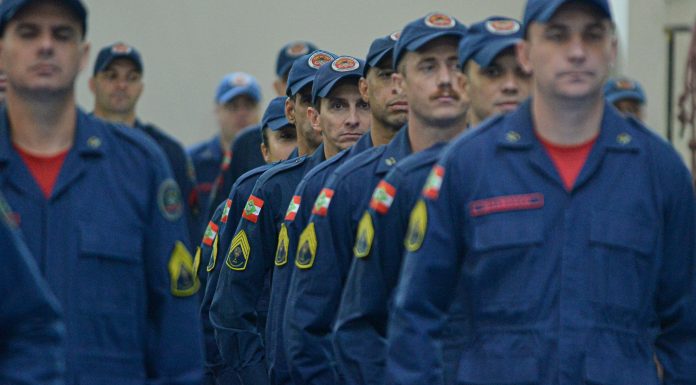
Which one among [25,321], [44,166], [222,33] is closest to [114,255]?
[44,166]

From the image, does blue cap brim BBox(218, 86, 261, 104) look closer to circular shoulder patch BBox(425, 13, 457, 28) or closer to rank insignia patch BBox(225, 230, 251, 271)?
rank insignia patch BBox(225, 230, 251, 271)

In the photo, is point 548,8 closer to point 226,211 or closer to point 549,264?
point 549,264

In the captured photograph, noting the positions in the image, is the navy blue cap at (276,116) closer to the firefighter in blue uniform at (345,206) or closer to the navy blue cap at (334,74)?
the navy blue cap at (334,74)

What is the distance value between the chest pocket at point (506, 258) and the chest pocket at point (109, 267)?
103cm

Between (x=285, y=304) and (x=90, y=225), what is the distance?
1.98 metres

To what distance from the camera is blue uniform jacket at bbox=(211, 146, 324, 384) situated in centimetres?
854

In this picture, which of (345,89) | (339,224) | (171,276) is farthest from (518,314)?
(345,89)

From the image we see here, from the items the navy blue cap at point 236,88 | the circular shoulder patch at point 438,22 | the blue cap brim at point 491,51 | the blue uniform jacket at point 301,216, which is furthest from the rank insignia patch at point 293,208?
the navy blue cap at point 236,88

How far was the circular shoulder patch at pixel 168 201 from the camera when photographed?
230 inches

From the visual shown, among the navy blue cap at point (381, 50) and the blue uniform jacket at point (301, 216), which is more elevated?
the navy blue cap at point (381, 50)

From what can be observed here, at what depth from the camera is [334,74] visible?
9.02 meters

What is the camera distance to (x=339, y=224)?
725 cm

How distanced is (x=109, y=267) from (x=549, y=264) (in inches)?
51.9

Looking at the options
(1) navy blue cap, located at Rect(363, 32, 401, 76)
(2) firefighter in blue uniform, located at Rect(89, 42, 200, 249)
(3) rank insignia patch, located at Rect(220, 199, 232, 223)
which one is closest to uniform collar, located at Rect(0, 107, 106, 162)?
(1) navy blue cap, located at Rect(363, 32, 401, 76)
